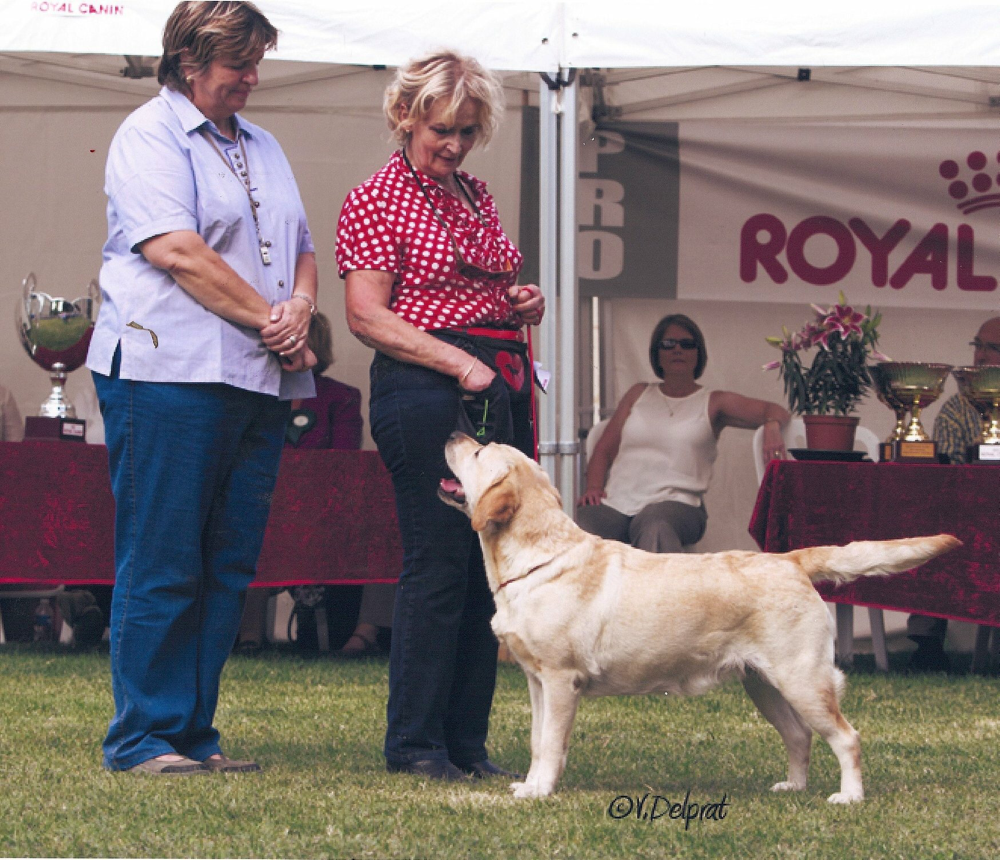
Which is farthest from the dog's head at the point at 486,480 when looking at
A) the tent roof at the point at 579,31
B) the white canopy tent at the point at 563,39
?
the tent roof at the point at 579,31

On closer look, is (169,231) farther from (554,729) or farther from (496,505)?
(554,729)

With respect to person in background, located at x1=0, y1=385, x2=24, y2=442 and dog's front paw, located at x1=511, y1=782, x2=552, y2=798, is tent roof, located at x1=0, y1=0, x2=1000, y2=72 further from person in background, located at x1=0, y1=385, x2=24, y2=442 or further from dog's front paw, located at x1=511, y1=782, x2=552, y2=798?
dog's front paw, located at x1=511, y1=782, x2=552, y2=798

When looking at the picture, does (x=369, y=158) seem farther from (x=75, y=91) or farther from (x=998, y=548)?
(x=998, y=548)

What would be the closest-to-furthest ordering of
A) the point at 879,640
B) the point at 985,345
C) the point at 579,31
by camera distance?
the point at 579,31
the point at 879,640
the point at 985,345

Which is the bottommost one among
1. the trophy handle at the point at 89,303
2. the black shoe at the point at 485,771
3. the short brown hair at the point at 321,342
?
the black shoe at the point at 485,771

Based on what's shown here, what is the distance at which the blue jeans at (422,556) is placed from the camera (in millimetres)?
3379

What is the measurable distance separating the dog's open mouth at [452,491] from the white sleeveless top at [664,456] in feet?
11.4

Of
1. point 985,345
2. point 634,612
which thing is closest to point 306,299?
point 634,612

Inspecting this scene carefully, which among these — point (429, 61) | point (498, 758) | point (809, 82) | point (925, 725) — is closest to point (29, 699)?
point (498, 758)

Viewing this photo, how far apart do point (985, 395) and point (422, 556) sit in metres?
3.17

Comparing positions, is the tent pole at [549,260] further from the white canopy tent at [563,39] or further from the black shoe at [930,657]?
the black shoe at [930,657]

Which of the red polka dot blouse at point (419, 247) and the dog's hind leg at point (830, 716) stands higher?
the red polka dot blouse at point (419, 247)

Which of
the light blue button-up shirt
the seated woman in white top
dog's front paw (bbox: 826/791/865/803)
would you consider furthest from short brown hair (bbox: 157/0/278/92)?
the seated woman in white top

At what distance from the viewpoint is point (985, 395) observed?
5.61m
